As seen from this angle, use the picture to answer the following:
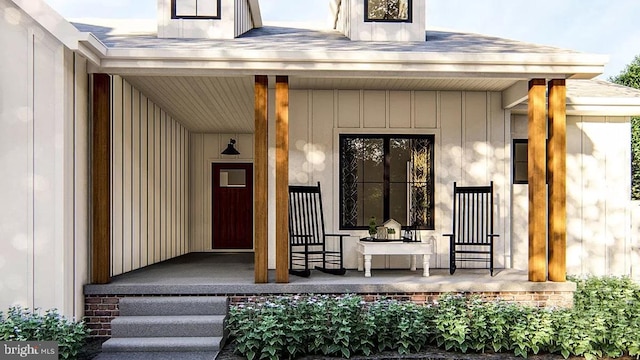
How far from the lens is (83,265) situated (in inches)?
227

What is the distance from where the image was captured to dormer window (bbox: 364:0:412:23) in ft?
25.4

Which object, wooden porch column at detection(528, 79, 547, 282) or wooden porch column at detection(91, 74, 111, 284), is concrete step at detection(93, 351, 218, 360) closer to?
wooden porch column at detection(91, 74, 111, 284)

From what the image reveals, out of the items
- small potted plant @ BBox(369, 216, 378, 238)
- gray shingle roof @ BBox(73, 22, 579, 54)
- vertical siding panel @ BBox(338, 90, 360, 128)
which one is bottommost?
small potted plant @ BBox(369, 216, 378, 238)

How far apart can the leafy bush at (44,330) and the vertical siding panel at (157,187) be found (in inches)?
132

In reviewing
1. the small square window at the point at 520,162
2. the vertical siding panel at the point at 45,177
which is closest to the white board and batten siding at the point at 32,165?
the vertical siding panel at the point at 45,177

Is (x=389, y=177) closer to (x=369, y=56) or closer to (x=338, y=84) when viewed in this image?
(x=338, y=84)

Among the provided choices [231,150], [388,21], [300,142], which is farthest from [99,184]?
[231,150]

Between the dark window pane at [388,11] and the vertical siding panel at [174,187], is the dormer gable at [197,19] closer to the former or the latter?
the dark window pane at [388,11]

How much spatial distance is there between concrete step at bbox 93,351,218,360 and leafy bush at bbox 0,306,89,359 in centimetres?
33

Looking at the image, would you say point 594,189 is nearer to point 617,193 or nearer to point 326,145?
point 617,193

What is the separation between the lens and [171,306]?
5684 mm

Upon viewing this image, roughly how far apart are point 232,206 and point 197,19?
4.32 metres

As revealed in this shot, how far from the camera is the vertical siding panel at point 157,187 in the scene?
838 centimetres

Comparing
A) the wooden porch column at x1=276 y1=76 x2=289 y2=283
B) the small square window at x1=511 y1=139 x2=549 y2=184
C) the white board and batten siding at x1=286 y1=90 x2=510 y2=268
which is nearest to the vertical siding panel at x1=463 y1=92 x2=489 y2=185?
the white board and batten siding at x1=286 y1=90 x2=510 y2=268
